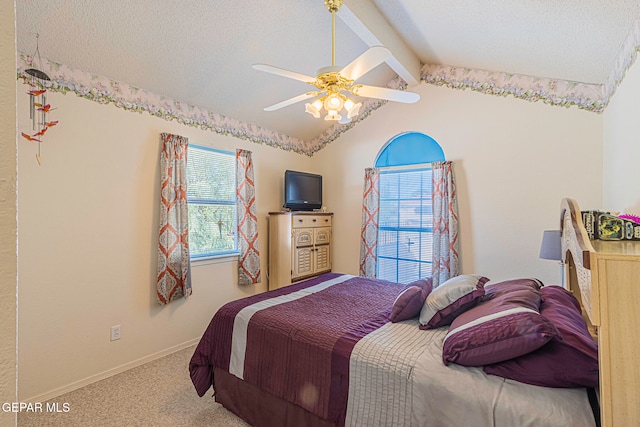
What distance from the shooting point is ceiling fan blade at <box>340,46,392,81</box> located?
1.83 metres

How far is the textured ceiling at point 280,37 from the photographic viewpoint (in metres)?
2.09

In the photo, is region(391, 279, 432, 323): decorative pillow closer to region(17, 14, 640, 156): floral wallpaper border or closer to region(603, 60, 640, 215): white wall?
region(603, 60, 640, 215): white wall

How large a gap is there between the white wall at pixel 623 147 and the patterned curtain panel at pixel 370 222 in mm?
2274

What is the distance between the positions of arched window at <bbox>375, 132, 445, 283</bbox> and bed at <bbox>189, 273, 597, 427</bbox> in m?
1.66

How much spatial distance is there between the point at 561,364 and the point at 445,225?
8.20ft

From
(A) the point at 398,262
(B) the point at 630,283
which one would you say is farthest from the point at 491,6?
(A) the point at 398,262

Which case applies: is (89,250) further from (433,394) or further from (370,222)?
(370,222)

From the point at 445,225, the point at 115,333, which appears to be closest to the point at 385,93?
the point at 445,225

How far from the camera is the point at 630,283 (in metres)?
0.88

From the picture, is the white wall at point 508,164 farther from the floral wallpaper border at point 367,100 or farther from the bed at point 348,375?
the bed at point 348,375

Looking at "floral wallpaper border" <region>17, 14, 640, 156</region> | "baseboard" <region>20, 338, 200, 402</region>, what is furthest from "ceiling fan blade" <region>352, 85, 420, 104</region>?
"baseboard" <region>20, 338, 200, 402</region>

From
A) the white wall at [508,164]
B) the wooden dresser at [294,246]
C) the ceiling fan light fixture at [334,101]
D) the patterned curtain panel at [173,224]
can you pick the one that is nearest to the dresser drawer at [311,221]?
the wooden dresser at [294,246]

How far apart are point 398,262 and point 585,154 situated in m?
2.27

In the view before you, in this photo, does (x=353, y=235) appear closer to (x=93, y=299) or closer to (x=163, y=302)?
(x=163, y=302)
